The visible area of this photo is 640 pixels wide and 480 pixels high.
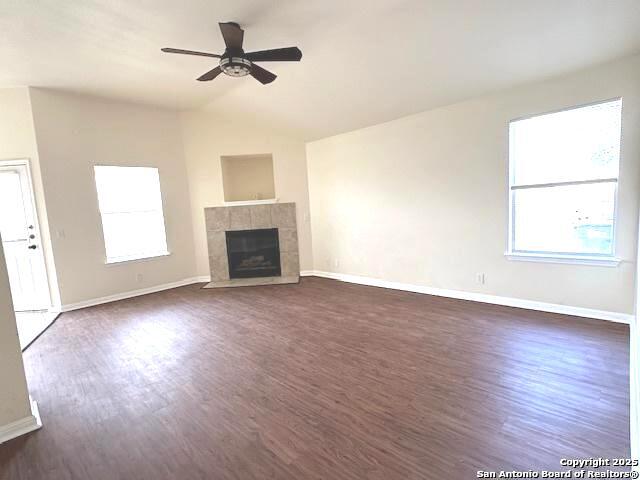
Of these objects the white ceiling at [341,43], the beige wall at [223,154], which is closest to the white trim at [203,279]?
the beige wall at [223,154]

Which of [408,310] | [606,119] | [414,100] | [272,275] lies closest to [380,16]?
[414,100]

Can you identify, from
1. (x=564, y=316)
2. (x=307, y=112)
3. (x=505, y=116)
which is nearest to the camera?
(x=564, y=316)

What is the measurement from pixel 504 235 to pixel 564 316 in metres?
1.09

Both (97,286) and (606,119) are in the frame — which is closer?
(606,119)

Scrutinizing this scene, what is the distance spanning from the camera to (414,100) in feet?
13.8

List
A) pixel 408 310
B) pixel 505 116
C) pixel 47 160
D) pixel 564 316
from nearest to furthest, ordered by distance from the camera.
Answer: pixel 564 316 < pixel 505 116 < pixel 408 310 < pixel 47 160

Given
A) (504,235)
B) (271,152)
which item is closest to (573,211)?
(504,235)

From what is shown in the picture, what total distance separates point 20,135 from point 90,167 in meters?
0.86

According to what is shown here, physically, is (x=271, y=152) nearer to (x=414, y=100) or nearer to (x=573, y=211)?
(x=414, y=100)

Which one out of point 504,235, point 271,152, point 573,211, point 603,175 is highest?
point 271,152

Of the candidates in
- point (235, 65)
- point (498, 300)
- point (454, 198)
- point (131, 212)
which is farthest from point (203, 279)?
point (498, 300)

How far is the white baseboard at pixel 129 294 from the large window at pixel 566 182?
545cm

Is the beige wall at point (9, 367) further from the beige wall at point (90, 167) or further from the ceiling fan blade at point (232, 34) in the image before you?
the beige wall at point (90, 167)

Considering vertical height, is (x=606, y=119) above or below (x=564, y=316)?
above
